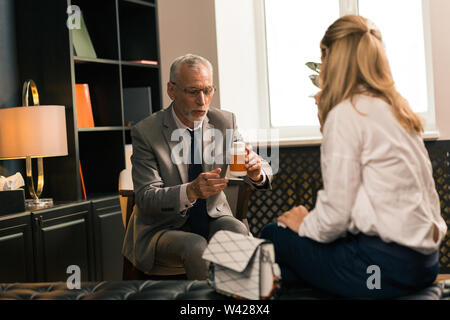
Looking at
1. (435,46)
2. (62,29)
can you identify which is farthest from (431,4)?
(62,29)

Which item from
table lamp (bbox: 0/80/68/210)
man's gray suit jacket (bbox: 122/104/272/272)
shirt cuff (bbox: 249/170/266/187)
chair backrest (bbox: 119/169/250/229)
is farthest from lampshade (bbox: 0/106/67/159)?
shirt cuff (bbox: 249/170/266/187)

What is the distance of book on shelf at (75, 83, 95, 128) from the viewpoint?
3252 mm

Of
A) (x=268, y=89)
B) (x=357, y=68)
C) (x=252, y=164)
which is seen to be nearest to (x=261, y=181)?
(x=252, y=164)

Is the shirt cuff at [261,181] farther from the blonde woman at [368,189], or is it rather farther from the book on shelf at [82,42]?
the book on shelf at [82,42]

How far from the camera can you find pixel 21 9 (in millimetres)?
3199

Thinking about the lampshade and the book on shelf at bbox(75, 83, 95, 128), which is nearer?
the lampshade

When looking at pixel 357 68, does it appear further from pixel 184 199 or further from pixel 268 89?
pixel 268 89

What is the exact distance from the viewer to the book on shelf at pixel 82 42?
10.6ft

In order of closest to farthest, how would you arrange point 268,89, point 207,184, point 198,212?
point 207,184 → point 198,212 → point 268,89

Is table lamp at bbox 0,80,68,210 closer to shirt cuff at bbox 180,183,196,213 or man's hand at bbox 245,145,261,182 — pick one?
shirt cuff at bbox 180,183,196,213

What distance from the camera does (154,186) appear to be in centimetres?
226

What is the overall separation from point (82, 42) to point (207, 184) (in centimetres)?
166

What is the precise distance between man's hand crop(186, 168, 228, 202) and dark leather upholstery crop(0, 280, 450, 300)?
1.77ft
